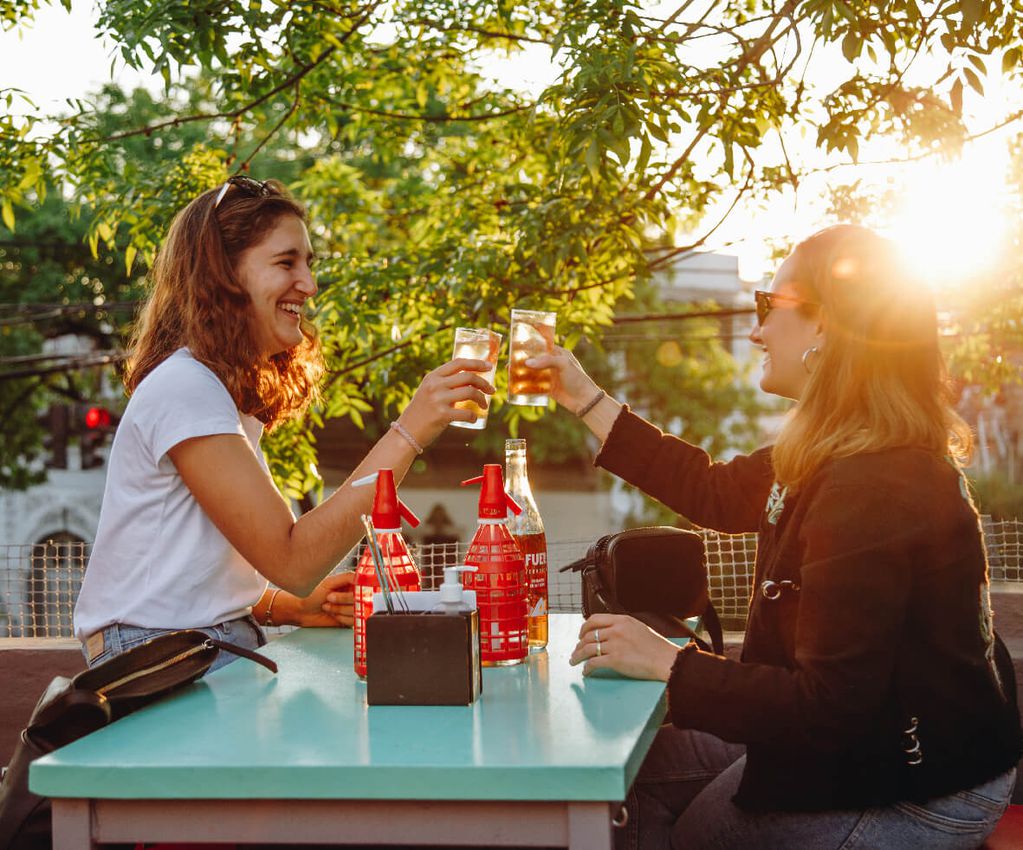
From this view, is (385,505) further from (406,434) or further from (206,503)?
(206,503)

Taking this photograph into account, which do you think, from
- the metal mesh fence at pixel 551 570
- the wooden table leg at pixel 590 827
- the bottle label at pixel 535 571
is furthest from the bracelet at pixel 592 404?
the wooden table leg at pixel 590 827

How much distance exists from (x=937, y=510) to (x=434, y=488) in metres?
21.1

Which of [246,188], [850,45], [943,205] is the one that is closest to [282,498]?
[246,188]

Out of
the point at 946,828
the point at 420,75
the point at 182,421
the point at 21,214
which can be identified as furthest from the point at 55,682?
→ the point at 21,214

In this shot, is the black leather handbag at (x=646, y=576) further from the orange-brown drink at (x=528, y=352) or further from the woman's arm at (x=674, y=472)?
the orange-brown drink at (x=528, y=352)

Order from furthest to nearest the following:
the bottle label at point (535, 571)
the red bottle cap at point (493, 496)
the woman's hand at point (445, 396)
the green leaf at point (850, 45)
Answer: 1. the green leaf at point (850, 45)
2. the woman's hand at point (445, 396)
3. the bottle label at point (535, 571)
4. the red bottle cap at point (493, 496)

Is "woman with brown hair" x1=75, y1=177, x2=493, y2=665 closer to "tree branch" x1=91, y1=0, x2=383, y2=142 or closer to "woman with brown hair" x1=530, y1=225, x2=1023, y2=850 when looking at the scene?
"woman with brown hair" x1=530, y1=225, x2=1023, y2=850

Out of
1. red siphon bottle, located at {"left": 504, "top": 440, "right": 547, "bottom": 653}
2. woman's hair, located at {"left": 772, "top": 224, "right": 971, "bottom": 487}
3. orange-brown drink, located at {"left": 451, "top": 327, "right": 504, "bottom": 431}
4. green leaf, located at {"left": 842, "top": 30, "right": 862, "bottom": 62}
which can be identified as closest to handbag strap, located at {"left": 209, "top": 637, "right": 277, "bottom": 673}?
red siphon bottle, located at {"left": 504, "top": 440, "right": 547, "bottom": 653}

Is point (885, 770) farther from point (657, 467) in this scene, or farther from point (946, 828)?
point (657, 467)

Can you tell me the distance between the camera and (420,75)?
6266 mm

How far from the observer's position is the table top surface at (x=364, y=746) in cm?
128

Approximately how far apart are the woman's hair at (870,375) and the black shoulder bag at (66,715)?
1.06 meters

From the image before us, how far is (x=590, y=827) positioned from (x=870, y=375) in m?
0.93

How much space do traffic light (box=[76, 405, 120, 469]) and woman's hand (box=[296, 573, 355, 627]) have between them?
14.2 m
